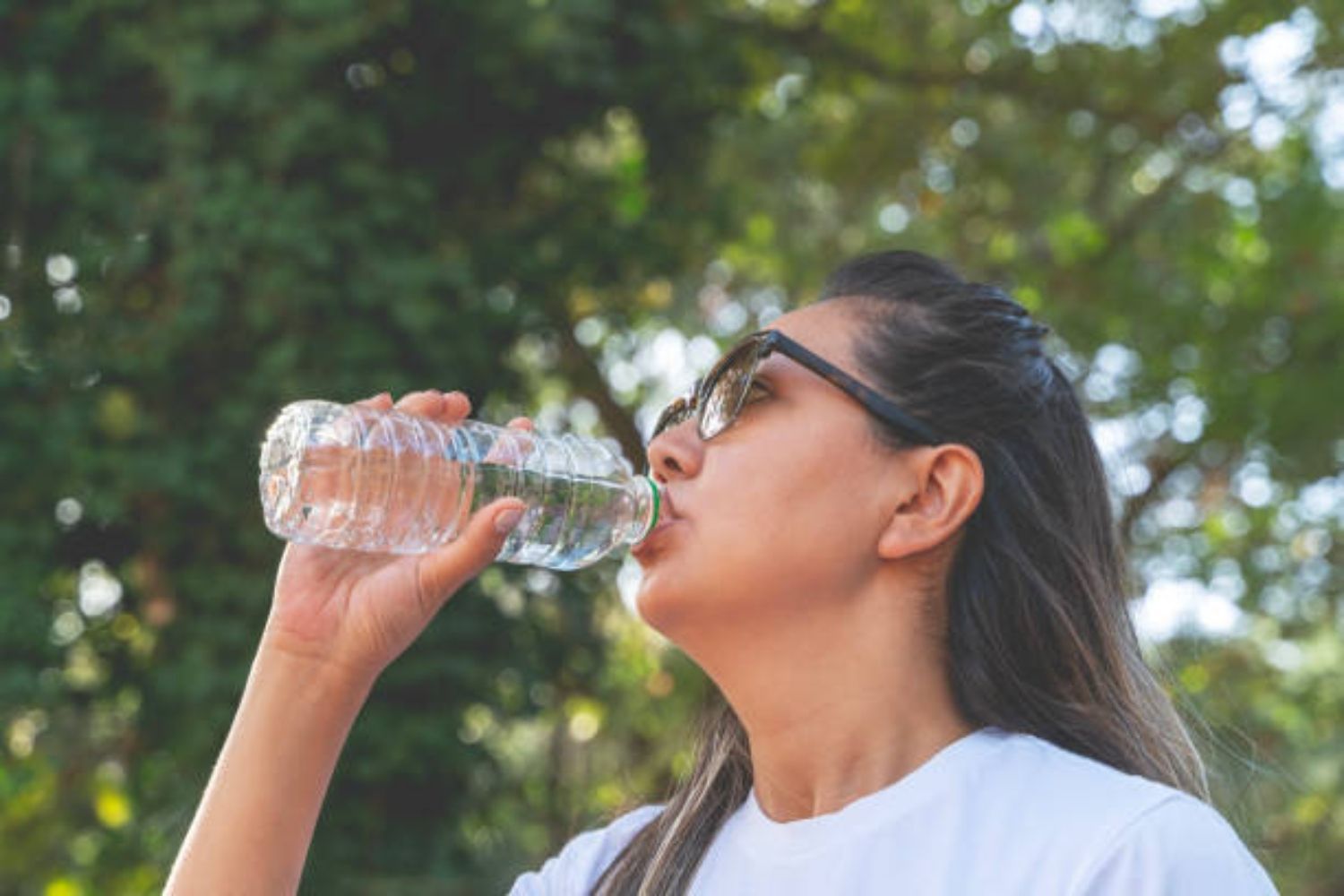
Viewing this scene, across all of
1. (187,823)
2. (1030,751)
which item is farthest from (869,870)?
(187,823)

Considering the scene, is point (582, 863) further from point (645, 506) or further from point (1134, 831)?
point (1134, 831)

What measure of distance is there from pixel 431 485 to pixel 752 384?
58cm

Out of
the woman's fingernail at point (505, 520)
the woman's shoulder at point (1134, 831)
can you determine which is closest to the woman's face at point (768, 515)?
the woman's fingernail at point (505, 520)

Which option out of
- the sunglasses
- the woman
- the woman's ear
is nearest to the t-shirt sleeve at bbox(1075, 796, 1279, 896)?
the woman

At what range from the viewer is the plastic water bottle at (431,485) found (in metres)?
2.29

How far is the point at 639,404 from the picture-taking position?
7.30 metres

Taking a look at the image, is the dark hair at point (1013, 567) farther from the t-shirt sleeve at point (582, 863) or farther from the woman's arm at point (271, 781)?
the woman's arm at point (271, 781)

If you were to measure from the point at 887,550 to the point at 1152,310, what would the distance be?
484 centimetres

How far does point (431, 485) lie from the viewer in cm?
251

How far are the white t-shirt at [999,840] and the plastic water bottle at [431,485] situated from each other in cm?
45

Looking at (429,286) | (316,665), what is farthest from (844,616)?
(429,286)

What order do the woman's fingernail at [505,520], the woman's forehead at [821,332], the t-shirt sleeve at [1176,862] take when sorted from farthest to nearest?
the woman's forehead at [821,332], the woman's fingernail at [505,520], the t-shirt sleeve at [1176,862]

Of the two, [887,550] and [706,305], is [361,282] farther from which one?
[706,305]

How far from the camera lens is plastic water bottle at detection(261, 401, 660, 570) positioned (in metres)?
2.29
